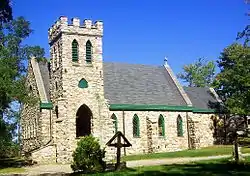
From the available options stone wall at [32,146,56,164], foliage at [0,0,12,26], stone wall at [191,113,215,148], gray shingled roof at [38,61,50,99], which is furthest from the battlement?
foliage at [0,0,12,26]

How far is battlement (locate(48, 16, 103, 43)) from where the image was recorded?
32.2 metres

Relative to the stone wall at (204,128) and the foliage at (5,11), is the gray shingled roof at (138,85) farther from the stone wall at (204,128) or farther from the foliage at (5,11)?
the foliage at (5,11)

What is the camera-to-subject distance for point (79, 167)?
19.9 meters

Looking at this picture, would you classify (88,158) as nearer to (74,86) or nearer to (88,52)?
(74,86)

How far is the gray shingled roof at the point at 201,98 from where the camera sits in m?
41.4

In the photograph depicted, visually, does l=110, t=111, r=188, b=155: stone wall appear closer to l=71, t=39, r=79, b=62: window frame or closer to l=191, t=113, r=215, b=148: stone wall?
l=191, t=113, r=215, b=148: stone wall

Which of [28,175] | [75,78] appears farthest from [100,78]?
[28,175]

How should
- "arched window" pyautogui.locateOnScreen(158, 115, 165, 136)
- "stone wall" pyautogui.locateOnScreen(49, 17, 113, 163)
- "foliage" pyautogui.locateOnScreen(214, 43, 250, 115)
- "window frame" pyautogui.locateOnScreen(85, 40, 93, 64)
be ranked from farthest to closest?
"foliage" pyautogui.locateOnScreen(214, 43, 250, 115) → "arched window" pyautogui.locateOnScreen(158, 115, 165, 136) → "window frame" pyautogui.locateOnScreen(85, 40, 93, 64) → "stone wall" pyautogui.locateOnScreen(49, 17, 113, 163)

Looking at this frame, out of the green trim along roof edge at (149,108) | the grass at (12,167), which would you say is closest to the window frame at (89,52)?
the green trim along roof edge at (149,108)

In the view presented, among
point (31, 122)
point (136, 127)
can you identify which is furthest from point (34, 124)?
point (136, 127)

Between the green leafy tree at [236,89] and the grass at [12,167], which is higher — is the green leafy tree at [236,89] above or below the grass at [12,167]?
above

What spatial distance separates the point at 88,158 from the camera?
20.0 meters

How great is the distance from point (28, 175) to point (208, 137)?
2374 cm

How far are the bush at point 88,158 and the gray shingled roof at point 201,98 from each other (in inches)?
864
